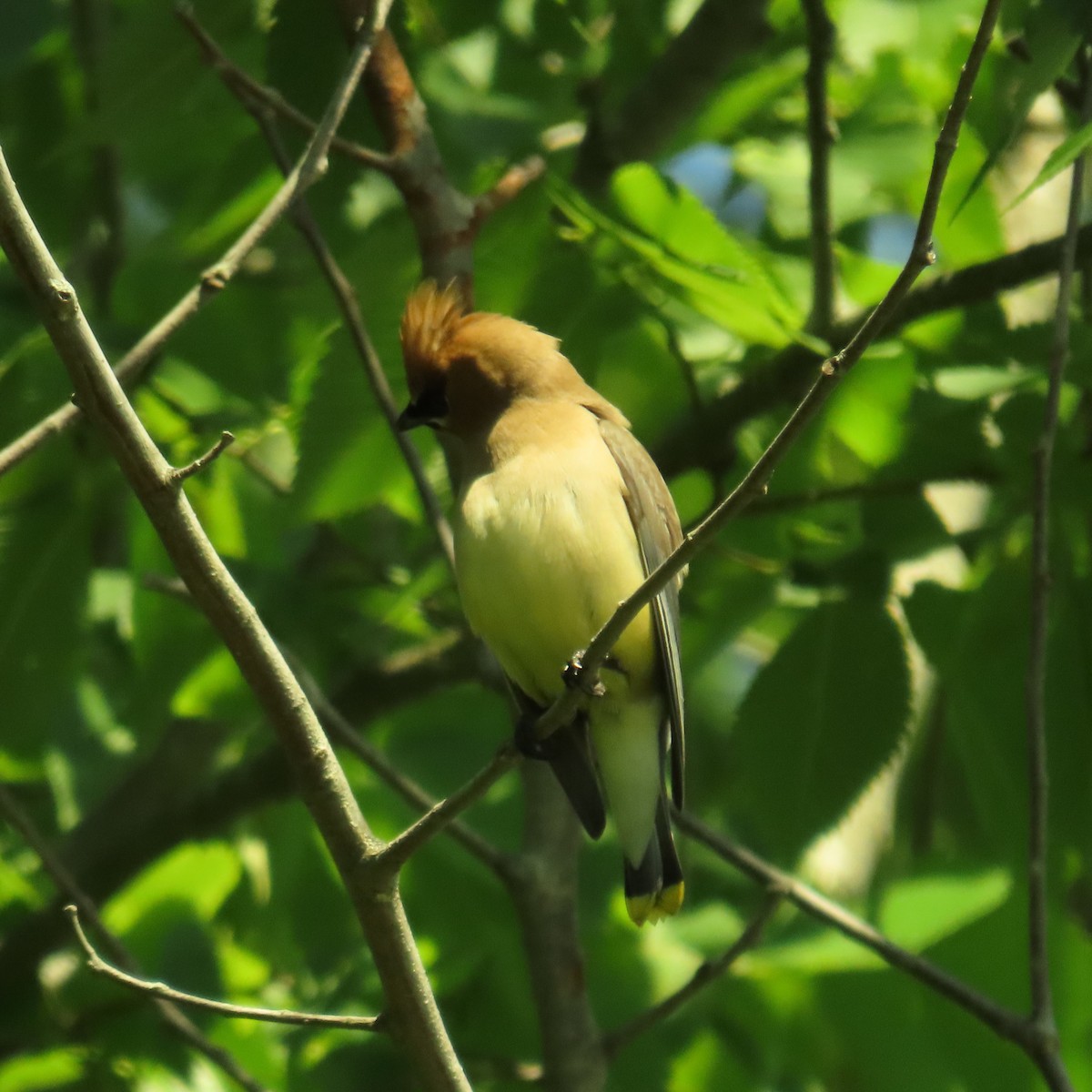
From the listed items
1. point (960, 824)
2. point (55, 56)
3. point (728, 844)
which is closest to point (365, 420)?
point (728, 844)

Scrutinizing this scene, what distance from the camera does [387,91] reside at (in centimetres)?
422

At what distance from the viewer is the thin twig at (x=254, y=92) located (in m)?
3.67

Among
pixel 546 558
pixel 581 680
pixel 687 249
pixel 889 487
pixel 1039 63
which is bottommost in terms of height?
pixel 889 487

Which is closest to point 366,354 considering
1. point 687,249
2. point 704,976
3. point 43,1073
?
point 687,249

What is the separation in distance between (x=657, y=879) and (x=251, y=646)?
5.61 ft

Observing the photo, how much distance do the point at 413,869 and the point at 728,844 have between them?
3.75 feet

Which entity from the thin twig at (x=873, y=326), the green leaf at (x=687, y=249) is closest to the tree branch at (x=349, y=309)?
the green leaf at (x=687, y=249)

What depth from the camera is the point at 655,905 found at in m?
4.02

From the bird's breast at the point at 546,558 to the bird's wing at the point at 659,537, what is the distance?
0.03 metres

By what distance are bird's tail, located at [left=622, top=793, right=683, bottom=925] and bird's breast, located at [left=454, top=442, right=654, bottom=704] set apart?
18.6 inches

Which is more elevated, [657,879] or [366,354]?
[366,354]

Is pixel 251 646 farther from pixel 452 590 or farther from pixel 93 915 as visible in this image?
pixel 452 590

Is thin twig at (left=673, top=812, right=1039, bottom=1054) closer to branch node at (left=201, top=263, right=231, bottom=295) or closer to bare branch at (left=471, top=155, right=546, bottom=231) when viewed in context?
bare branch at (left=471, top=155, right=546, bottom=231)

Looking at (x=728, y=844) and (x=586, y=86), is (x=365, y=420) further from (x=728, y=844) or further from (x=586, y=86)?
(x=586, y=86)
